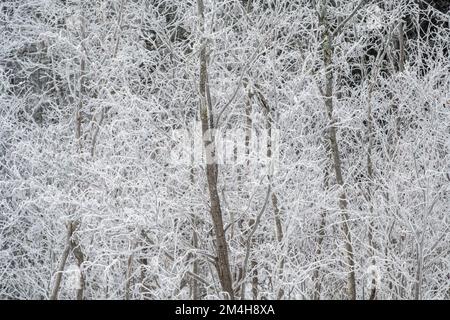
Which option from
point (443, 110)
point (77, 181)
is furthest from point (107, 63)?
point (443, 110)

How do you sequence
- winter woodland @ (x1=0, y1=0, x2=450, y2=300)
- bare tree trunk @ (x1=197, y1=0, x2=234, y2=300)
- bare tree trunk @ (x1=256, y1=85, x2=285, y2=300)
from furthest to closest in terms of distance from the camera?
bare tree trunk @ (x1=256, y1=85, x2=285, y2=300) < winter woodland @ (x1=0, y1=0, x2=450, y2=300) < bare tree trunk @ (x1=197, y1=0, x2=234, y2=300)

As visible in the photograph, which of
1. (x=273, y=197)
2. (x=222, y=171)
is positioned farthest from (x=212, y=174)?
(x=273, y=197)

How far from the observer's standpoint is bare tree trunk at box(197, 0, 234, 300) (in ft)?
18.7

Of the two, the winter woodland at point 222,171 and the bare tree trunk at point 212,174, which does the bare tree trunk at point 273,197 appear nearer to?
the winter woodland at point 222,171

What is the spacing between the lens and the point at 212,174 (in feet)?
18.9

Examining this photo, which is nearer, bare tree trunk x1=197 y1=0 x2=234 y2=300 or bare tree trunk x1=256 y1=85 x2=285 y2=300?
bare tree trunk x1=197 y1=0 x2=234 y2=300

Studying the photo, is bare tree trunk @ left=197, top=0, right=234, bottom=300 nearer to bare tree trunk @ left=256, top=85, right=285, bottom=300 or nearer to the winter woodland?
the winter woodland

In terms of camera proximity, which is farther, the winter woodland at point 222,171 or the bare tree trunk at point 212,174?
the winter woodland at point 222,171

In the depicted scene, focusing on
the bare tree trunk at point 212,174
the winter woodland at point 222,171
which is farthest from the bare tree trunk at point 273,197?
the bare tree trunk at point 212,174

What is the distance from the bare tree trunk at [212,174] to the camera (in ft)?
18.7

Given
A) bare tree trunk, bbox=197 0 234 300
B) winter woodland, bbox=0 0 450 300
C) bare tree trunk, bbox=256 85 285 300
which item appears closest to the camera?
bare tree trunk, bbox=197 0 234 300

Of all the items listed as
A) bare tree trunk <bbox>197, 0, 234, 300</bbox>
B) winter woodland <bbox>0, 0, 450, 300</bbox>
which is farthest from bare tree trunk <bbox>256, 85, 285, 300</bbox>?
bare tree trunk <bbox>197, 0, 234, 300</bbox>
